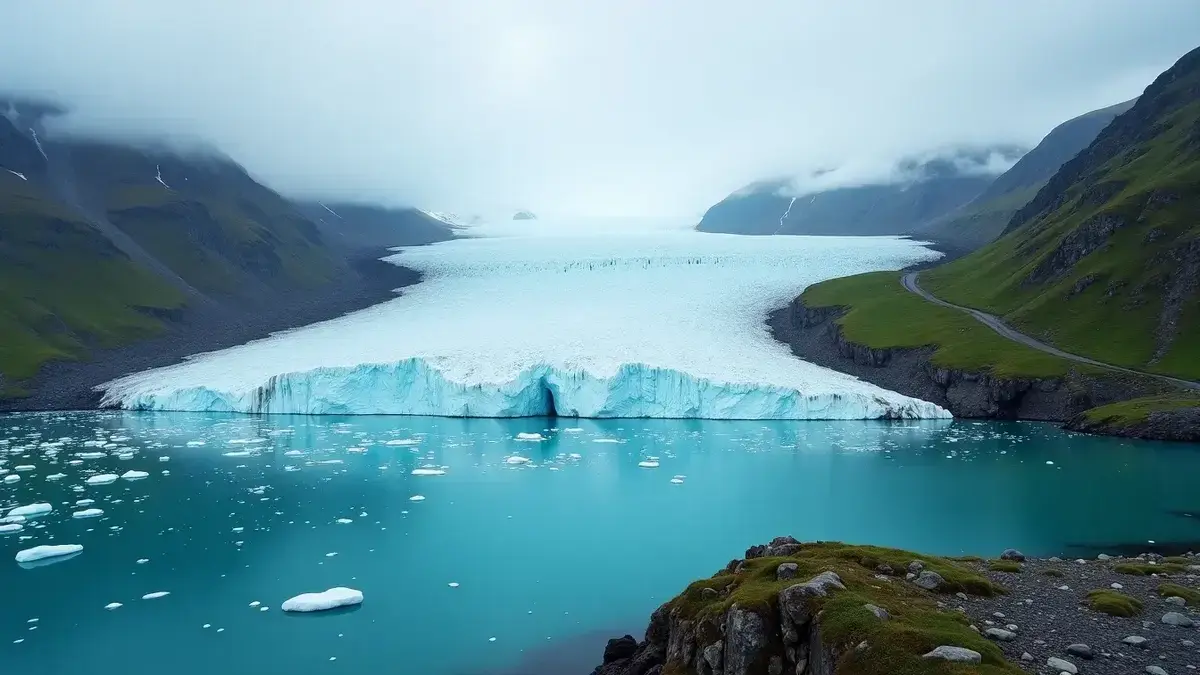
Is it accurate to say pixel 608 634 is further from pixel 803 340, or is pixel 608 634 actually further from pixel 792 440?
pixel 803 340

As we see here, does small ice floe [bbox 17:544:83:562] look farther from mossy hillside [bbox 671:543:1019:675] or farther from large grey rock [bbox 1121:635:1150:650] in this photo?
large grey rock [bbox 1121:635:1150:650]

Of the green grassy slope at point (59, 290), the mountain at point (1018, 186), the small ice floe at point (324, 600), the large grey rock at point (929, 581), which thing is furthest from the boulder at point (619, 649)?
the mountain at point (1018, 186)

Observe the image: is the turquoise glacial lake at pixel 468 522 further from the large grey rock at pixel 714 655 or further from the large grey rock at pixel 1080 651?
the large grey rock at pixel 1080 651

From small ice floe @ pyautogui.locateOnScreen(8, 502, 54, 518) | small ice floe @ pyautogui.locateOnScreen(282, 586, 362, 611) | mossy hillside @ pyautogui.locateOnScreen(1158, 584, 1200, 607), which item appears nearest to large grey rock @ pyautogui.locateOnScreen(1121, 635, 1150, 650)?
mossy hillside @ pyautogui.locateOnScreen(1158, 584, 1200, 607)

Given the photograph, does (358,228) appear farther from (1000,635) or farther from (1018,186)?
(1000,635)

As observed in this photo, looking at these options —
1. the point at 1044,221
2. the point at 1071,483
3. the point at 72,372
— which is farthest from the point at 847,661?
the point at 1044,221
